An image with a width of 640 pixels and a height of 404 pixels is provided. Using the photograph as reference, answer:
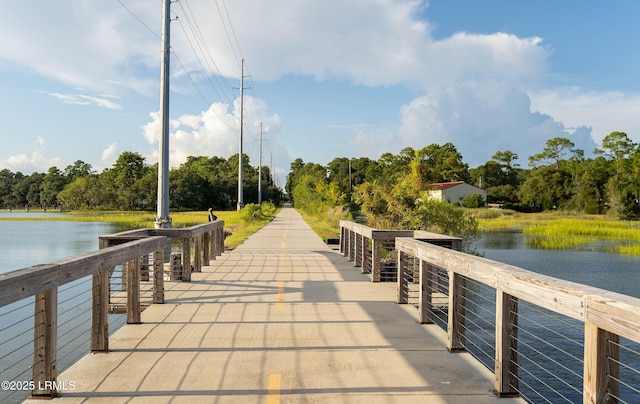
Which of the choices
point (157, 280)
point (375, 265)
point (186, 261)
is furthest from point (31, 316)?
point (375, 265)

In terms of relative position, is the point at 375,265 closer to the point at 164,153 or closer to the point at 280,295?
the point at 280,295

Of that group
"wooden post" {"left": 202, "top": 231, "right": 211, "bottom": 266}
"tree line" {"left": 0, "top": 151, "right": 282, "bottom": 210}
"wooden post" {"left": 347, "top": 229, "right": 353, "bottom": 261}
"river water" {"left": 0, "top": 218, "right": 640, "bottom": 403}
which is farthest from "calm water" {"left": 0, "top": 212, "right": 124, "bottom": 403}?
"tree line" {"left": 0, "top": 151, "right": 282, "bottom": 210}

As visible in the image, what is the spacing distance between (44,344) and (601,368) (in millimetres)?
4236

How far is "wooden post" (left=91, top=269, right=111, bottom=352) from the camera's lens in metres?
5.78

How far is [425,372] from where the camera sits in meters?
5.19

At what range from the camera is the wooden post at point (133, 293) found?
22.9ft

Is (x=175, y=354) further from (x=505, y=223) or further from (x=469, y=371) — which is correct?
(x=505, y=223)

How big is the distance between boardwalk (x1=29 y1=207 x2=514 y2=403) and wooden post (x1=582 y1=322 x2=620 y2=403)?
1328 mm

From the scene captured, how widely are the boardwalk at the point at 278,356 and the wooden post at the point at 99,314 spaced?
134 millimetres

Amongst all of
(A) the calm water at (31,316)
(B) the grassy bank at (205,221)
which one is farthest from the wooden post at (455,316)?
(B) the grassy bank at (205,221)

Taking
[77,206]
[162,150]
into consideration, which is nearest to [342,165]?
[77,206]

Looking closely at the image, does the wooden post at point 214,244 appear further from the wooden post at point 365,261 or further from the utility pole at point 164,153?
the wooden post at point 365,261

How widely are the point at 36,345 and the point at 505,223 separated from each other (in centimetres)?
5611

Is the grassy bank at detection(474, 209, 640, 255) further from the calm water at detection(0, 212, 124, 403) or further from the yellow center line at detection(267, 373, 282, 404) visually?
the yellow center line at detection(267, 373, 282, 404)
